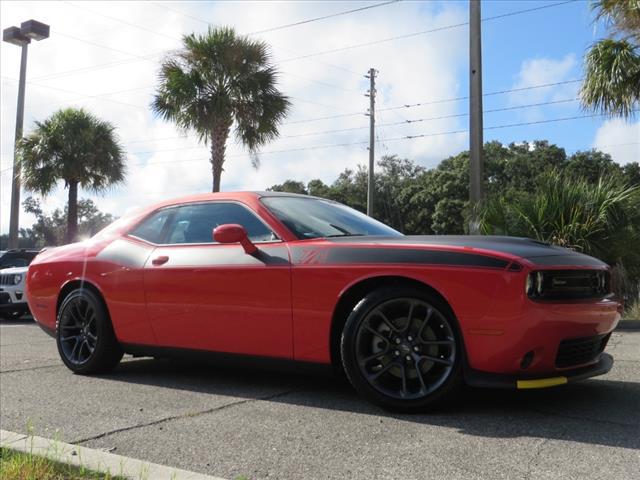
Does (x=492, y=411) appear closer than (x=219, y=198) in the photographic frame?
Yes

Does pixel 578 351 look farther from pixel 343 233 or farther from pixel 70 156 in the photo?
pixel 70 156

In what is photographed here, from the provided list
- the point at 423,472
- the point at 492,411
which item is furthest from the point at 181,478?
the point at 492,411

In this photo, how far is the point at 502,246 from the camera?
12.1 feet

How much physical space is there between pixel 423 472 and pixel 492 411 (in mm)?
1119

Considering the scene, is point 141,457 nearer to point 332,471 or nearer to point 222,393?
point 332,471

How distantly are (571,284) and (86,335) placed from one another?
3.78m

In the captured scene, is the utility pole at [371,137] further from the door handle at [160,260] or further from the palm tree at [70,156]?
the door handle at [160,260]

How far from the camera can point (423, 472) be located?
279 cm

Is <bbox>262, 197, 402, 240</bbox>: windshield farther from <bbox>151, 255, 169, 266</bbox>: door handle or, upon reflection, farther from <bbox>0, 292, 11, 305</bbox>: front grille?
<bbox>0, 292, 11, 305</bbox>: front grille

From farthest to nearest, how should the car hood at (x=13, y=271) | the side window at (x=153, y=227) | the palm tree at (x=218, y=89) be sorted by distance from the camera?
the palm tree at (x=218, y=89)
the car hood at (x=13, y=271)
the side window at (x=153, y=227)

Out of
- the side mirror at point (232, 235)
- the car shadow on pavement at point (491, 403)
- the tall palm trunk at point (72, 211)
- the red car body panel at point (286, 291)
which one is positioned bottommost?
the car shadow on pavement at point (491, 403)

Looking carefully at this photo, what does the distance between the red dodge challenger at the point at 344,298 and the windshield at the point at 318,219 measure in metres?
0.02

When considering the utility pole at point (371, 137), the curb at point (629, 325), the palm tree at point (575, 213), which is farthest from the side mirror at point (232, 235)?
the utility pole at point (371, 137)

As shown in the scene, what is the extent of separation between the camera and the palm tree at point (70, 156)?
2109 centimetres
